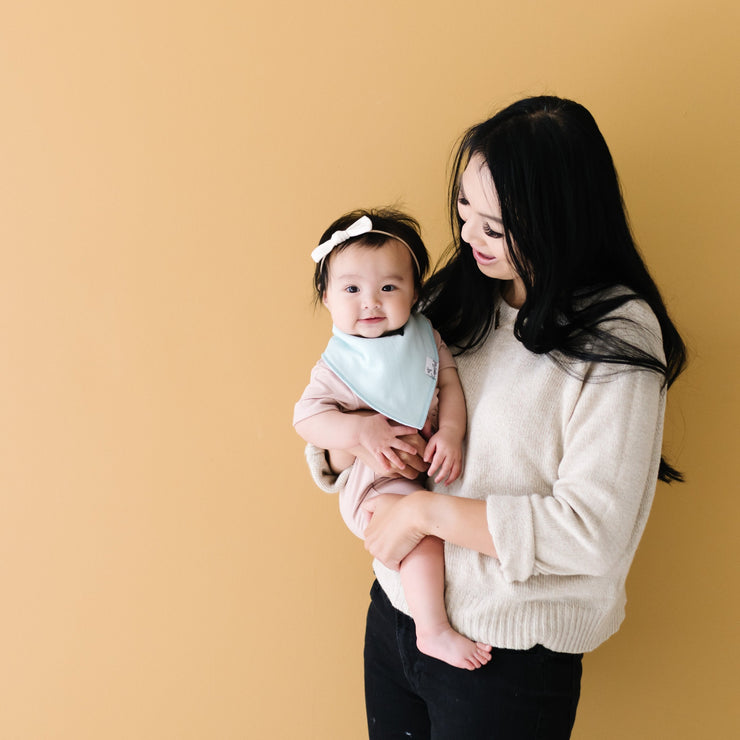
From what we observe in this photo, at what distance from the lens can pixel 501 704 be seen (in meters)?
1.26

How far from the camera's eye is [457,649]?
1.26 metres

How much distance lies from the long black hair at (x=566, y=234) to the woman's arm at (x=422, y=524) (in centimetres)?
30

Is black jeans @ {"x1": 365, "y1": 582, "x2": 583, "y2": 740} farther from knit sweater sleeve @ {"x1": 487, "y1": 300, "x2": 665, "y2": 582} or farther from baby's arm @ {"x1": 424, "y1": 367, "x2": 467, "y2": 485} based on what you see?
baby's arm @ {"x1": 424, "y1": 367, "x2": 467, "y2": 485}

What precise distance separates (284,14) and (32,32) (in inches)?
23.9

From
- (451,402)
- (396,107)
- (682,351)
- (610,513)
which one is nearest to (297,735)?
(451,402)

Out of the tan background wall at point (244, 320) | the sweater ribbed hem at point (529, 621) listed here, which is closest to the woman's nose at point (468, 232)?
the tan background wall at point (244, 320)

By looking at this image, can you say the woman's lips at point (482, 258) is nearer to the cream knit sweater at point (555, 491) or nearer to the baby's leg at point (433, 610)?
the cream knit sweater at point (555, 491)

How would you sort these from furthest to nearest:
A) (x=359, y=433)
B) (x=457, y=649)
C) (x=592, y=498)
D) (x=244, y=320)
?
(x=244, y=320) → (x=359, y=433) → (x=457, y=649) → (x=592, y=498)

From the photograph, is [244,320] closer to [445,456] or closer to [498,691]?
[445,456]

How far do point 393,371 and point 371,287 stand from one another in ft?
0.53

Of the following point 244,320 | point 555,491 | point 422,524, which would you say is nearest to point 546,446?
point 555,491

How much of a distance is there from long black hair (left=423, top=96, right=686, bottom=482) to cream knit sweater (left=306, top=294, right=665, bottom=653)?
4 cm

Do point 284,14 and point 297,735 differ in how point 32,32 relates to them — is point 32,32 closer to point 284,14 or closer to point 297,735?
point 284,14

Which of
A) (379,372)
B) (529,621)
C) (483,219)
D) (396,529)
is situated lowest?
(529,621)
